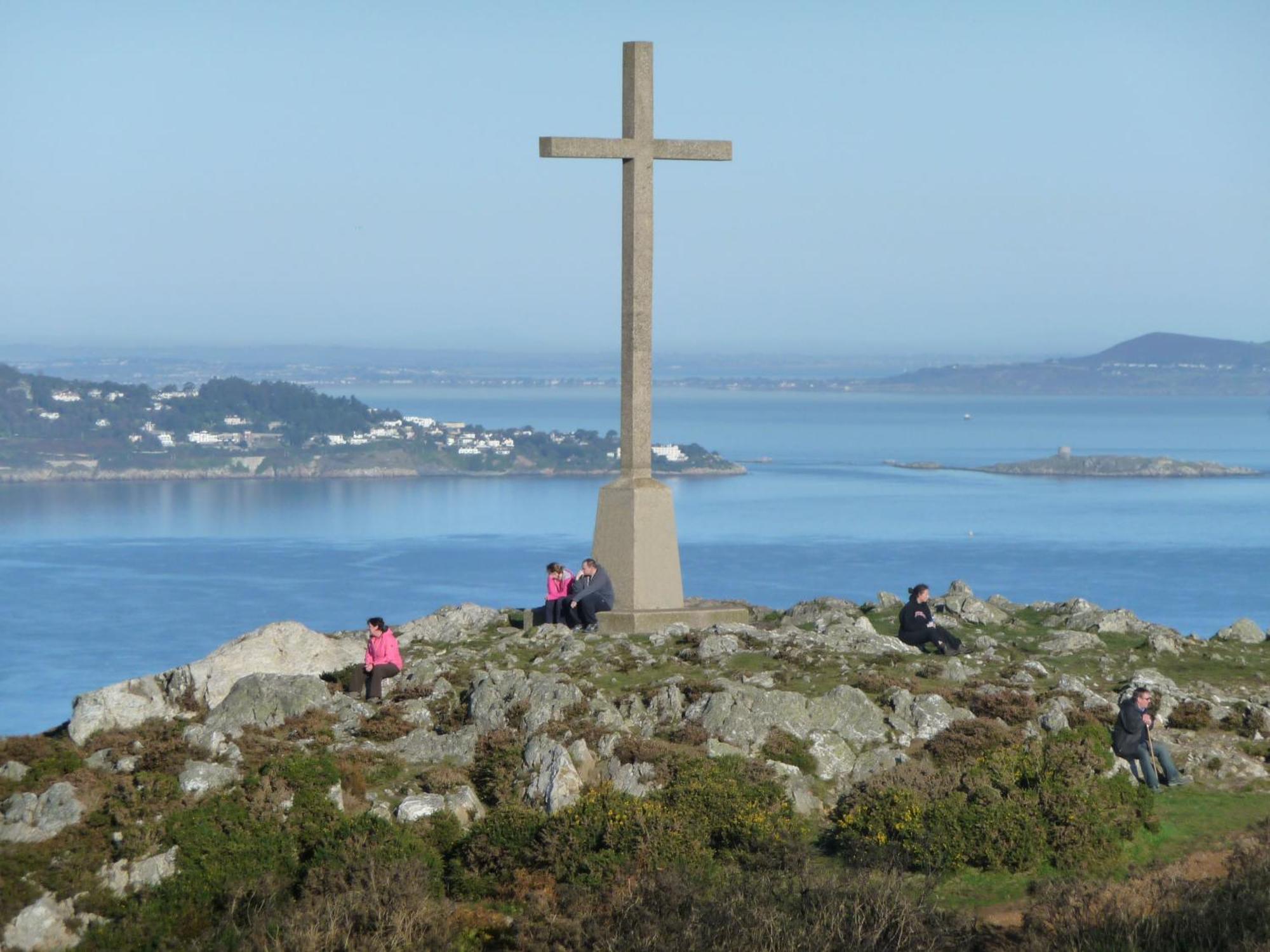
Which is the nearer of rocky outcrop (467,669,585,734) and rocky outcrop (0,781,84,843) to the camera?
rocky outcrop (0,781,84,843)

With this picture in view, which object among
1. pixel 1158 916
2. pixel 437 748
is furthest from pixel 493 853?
pixel 1158 916

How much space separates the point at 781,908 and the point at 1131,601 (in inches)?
4238

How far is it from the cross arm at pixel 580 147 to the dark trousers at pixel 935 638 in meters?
6.95

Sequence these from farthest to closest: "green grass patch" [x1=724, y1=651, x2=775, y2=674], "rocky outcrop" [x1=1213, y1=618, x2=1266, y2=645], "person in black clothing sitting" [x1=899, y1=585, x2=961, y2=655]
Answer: "rocky outcrop" [x1=1213, y1=618, x2=1266, y2=645] → "person in black clothing sitting" [x1=899, y1=585, x2=961, y2=655] → "green grass patch" [x1=724, y1=651, x2=775, y2=674]

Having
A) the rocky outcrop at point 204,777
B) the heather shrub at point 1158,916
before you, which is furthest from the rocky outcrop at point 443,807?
the heather shrub at point 1158,916

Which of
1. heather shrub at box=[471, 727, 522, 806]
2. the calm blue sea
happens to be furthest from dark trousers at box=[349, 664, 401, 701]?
the calm blue sea

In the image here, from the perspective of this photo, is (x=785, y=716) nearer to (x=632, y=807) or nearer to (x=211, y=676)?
(x=632, y=807)

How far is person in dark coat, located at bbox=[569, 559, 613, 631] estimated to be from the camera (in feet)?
65.8

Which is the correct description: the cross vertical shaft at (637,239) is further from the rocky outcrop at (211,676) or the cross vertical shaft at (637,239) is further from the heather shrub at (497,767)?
the heather shrub at (497,767)

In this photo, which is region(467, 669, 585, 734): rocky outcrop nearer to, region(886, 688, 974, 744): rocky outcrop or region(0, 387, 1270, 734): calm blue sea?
region(886, 688, 974, 744): rocky outcrop

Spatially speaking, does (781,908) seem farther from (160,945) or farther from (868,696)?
(868,696)

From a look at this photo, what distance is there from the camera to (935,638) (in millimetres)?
19547

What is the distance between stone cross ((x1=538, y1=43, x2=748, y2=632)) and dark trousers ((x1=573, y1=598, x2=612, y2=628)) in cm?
16

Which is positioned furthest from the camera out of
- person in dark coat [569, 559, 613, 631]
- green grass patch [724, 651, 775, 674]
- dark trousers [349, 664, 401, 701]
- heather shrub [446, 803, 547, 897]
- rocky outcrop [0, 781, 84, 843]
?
person in dark coat [569, 559, 613, 631]
